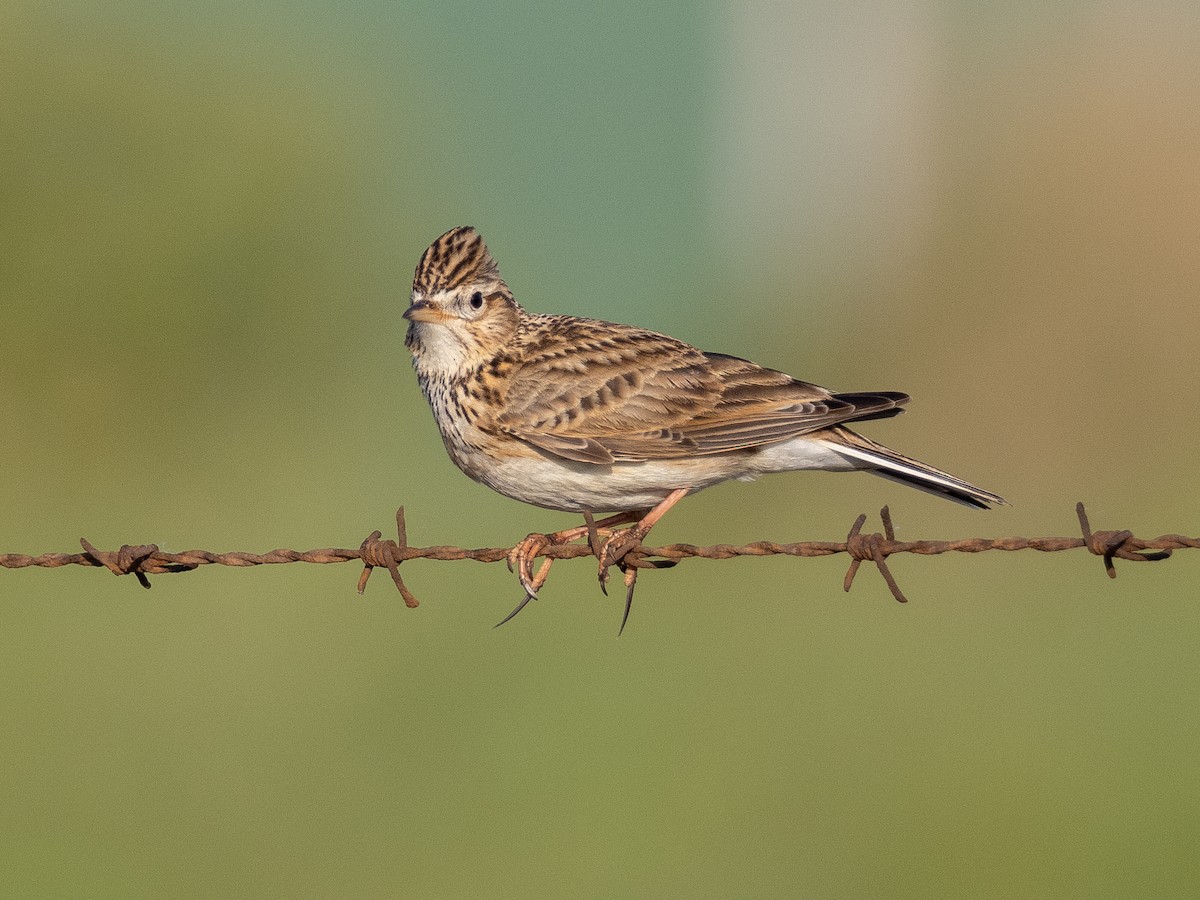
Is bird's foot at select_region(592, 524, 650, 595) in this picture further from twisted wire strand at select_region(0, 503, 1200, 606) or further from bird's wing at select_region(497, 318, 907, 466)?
bird's wing at select_region(497, 318, 907, 466)

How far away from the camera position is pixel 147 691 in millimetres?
15094

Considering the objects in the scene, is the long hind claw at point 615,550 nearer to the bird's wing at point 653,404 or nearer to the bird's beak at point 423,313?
the bird's wing at point 653,404

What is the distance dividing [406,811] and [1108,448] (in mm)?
11347

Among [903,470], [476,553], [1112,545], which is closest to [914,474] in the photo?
[903,470]

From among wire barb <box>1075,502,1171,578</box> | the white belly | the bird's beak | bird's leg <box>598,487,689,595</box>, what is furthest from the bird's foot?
wire barb <box>1075,502,1171,578</box>

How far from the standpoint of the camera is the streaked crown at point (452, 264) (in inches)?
350

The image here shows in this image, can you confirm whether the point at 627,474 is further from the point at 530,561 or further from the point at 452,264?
the point at 452,264

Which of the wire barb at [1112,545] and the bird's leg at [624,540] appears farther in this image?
the bird's leg at [624,540]

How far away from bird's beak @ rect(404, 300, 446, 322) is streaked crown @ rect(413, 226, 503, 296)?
114 mm

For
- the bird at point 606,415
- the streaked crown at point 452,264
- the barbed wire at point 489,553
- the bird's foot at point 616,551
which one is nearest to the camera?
the barbed wire at point 489,553

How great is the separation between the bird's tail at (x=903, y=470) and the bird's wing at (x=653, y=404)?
0.94 ft

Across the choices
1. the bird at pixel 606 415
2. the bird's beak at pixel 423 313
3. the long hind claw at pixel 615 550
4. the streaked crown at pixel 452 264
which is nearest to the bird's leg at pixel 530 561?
the bird at pixel 606 415

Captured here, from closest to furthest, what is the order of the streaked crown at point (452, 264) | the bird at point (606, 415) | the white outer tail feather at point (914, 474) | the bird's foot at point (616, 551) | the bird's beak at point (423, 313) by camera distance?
the bird's foot at point (616, 551) → the white outer tail feather at point (914, 474) → the bird at point (606, 415) → the bird's beak at point (423, 313) → the streaked crown at point (452, 264)

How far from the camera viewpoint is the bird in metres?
8.16
